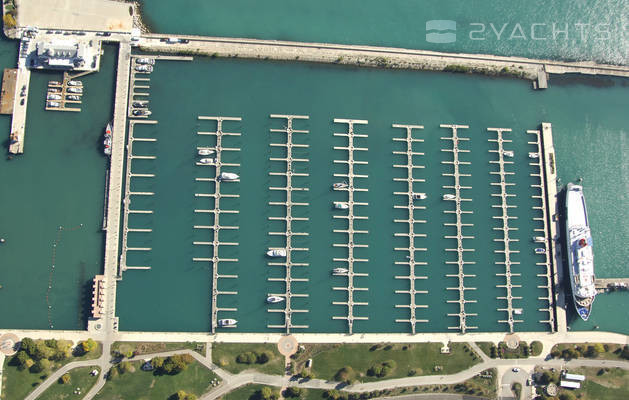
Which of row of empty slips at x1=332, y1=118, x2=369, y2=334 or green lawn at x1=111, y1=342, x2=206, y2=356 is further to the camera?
row of empty slips at x1=332, y1=118, x2=369, y2=334

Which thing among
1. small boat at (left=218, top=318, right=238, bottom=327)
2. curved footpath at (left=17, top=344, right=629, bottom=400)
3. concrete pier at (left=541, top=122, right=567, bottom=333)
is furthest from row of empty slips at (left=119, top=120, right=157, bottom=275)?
concrete pier at (left=541, top=122, right=567, bottom=333)

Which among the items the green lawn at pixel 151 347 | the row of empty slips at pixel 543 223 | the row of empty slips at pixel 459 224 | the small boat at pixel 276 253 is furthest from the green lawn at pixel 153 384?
the row of empty slips at pixel 543 223

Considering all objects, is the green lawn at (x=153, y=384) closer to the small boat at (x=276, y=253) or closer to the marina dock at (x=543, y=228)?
the small boat at (x=276, y=253)

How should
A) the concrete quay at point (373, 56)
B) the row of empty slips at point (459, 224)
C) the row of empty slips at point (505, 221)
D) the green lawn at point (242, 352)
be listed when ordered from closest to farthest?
the green lawn at point (242, 352)
the row of empty slips at point (459, 224)
the row of empty slips at point (505, 221)
the concrete quay at point (373, 56)

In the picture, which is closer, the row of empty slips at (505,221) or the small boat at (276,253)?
the small boat at (276,253)

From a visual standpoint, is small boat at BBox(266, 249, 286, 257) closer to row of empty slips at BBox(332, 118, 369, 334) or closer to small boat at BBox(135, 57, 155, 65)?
row of empty slips at BBox(332, 118, 369, 334)
